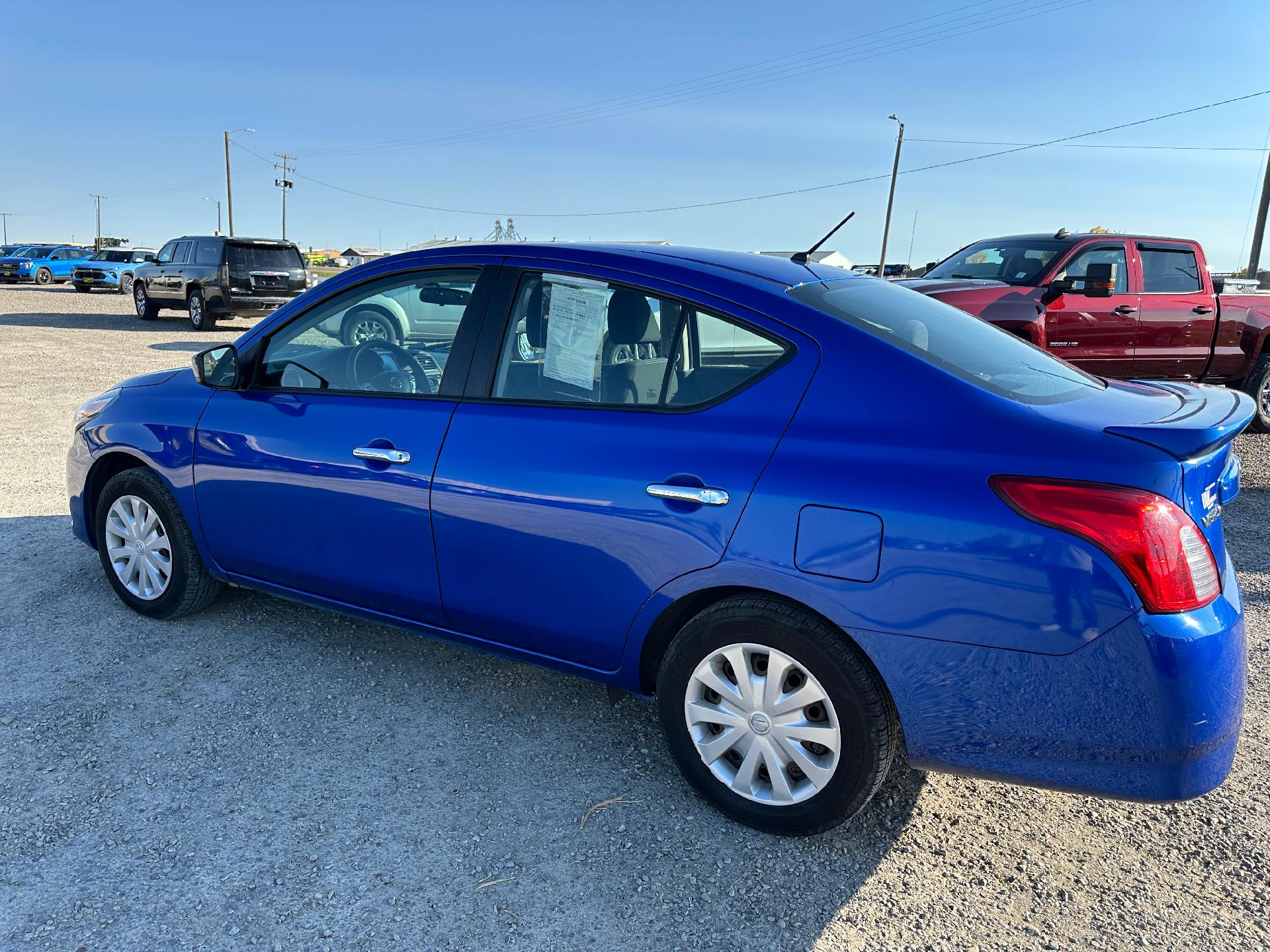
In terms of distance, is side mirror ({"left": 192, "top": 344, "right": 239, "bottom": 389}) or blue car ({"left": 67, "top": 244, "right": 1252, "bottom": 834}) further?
side mirror ({"left": 192, "top": 344, "right": 239, "bottom": 389})

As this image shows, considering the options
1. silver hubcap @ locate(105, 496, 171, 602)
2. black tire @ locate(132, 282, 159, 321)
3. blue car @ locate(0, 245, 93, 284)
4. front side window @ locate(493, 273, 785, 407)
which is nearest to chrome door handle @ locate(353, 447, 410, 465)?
front side window @ locate(493, 273, 785, 407)

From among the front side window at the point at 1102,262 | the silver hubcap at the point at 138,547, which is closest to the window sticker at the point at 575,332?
the silver hubcap at the point at 138,547

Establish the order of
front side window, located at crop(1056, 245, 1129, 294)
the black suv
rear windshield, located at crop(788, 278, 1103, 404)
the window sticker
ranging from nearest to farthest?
rear windshield, located at crop(788, 278, 1103, 404) < the window sticker < front side window, located at crop(1056, 245, 1129, 294) < the black suv

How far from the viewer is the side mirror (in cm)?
372

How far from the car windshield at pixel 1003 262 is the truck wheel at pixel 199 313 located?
14.1 metres

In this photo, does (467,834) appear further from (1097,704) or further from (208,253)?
(208,253)

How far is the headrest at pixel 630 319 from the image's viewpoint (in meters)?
2.85

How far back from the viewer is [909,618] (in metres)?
2.31

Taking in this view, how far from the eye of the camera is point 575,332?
10.00ft

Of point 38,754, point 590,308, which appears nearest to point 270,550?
point 38,754

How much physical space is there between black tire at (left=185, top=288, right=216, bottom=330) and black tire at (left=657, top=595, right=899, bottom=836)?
1786cm

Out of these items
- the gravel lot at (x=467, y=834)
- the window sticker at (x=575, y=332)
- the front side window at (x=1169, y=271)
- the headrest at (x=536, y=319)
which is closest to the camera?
the gravel lot at (x=467, y=834)

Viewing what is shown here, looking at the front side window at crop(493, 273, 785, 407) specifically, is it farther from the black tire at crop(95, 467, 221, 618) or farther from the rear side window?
the rear side window

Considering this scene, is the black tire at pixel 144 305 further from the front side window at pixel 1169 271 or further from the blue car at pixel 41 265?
the blue car at pixel 41 265
